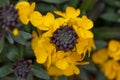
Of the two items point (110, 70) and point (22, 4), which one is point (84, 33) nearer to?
point (22, 4)

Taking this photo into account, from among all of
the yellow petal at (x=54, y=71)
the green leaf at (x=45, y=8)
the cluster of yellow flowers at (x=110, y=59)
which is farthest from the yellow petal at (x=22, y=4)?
the cluster of yellow flowers at (x=110, y=59)

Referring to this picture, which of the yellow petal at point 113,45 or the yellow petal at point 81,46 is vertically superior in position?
the yellow petal at point 81,46

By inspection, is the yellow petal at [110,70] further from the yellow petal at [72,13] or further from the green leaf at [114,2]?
the yellow petal at [72,13]

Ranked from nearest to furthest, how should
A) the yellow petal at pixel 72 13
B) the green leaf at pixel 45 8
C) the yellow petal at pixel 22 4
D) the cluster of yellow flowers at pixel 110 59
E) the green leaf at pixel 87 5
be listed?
the yellow petal at pixel 22 4 → the yellow petal at pixel 72 13 → the green leaf at pixel 45 8 → the green leaf at pixel 87 5 → the cluster of yellow flowers at pixel 110 59

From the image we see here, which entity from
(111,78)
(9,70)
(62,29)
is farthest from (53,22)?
(111,78)

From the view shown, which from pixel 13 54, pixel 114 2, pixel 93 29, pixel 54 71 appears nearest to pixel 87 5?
pixel 93 29

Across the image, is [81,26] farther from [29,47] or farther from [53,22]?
[29,47]

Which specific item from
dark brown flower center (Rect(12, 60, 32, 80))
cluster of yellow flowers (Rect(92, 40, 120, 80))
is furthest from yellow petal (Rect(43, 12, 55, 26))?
cluster of yellow flowers (Rect(92, 40, 120, 80))

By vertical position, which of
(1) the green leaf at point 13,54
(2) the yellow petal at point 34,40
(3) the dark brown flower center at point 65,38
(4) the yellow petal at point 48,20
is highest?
(4) the yellow petal at point 48,20
